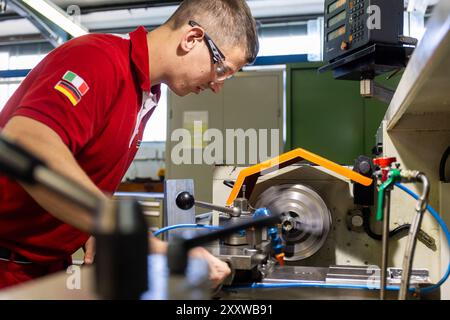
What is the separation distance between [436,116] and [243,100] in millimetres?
1927

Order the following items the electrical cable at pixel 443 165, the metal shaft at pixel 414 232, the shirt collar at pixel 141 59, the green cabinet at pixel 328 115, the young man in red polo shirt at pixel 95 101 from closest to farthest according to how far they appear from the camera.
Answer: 1. the metal shaft at pixel 414 232
2. the young man in red polo shirt at pixel 95 101
3. the shirt collar at pixel 141 59
4. the electrical cable at pixel 443 165
5. the green cabinet at pixel 328 115

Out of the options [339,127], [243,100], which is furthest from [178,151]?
[339,127]

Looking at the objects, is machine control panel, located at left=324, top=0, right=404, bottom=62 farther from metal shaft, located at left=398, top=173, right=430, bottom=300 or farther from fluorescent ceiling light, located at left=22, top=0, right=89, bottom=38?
fluorescent ceiling light, located at left=22, top=0, right=89, bottom=38

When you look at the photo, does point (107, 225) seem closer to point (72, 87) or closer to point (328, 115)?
point (72, 87)

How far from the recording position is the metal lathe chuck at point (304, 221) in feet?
3.67

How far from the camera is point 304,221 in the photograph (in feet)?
3.71

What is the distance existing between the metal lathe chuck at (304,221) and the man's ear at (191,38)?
19.3 inches

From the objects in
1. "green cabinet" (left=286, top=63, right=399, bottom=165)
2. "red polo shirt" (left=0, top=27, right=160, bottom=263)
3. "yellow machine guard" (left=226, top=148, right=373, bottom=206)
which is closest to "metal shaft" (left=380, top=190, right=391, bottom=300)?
"yellow machine guard" (left=226, top=148, right=373, bottom=206)

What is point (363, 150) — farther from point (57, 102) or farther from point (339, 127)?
point (57, 102)

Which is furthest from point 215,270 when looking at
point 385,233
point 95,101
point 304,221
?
point 304,221

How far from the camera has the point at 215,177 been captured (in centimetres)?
134

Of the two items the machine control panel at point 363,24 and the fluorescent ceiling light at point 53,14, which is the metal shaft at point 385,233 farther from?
the fluorescent ceiling light at point 53,14

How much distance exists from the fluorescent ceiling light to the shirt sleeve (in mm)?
1533

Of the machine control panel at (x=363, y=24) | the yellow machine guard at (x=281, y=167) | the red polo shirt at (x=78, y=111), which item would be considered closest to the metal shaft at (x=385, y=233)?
the yellow machine guard at (x=281, y=167)
